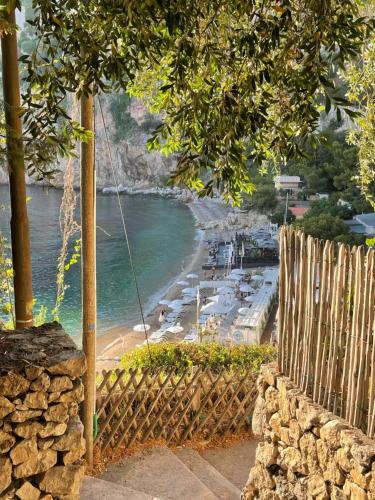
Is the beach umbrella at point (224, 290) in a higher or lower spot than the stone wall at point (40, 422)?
lower

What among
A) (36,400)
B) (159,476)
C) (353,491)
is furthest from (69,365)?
(159,476)

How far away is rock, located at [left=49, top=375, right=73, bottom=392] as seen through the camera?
2.59 metres

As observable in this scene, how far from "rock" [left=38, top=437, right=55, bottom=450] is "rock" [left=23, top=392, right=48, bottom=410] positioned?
168mm

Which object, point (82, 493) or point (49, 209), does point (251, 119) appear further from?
point (49, 209)

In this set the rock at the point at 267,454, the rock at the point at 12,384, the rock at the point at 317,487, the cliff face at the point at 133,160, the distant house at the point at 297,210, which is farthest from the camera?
the cliff face at the point at 133,160

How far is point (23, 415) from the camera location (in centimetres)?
254

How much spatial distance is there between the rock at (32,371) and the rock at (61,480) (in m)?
0.49

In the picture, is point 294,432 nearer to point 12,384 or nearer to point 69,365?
point 69,365

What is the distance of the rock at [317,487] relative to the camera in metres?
2.29

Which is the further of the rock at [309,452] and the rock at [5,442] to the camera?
the rock at [5,442]

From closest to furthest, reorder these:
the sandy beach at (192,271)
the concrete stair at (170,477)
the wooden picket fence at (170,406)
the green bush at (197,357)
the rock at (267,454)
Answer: the rock at (267,454)
the concrete stair at (170,477)
the wooden picket fence at (170,406)
the green bush at (197,357)
the sandy beach at (192,271)

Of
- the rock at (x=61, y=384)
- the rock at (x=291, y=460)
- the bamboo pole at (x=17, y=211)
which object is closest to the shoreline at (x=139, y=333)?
the bamboo pole at (x=17, y=211)

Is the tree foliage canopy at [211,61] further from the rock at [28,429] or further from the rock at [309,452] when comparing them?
the rock at [28,429]

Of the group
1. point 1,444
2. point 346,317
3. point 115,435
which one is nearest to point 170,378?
point 115,435
